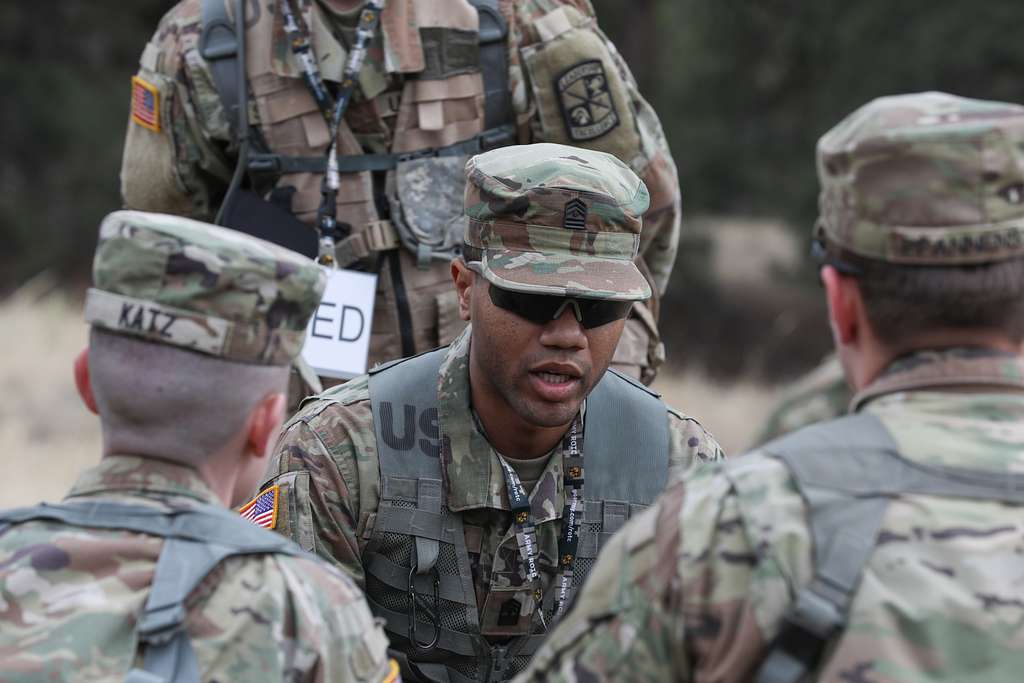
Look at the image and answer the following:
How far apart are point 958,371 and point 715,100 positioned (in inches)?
624

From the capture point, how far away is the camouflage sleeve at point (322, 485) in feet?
10.9

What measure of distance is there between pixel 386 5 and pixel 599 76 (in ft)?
2.20

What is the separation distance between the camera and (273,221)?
4.48 meters

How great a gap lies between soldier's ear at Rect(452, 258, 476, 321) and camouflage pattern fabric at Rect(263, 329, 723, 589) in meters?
0.11

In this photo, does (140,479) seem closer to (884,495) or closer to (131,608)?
(131,608)

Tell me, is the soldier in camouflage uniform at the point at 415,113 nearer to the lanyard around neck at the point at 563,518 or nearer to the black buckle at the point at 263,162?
the black buckle at the point at 263,162

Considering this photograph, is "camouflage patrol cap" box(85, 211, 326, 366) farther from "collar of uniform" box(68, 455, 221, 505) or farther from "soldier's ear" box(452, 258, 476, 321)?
"soldier's ear" box(452, 258, 476, 321)

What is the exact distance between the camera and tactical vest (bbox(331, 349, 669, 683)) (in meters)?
3.46

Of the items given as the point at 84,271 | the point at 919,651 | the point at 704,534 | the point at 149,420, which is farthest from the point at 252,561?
the point at 84,271

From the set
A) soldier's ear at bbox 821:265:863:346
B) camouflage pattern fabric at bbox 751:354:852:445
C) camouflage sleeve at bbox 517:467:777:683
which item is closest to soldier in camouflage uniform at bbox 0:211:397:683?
camouflage sleeve at bbox 517:467:777:683

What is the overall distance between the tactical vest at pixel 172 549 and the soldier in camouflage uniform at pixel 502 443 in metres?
1.01

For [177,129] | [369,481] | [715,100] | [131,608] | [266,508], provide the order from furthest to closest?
[715,100] → [177,129] → [369,481] → [266,508] → [131,608]

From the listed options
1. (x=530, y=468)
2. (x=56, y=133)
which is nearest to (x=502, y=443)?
(x=530, y=468)

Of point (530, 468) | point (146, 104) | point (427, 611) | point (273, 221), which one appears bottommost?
point (427, 611)
